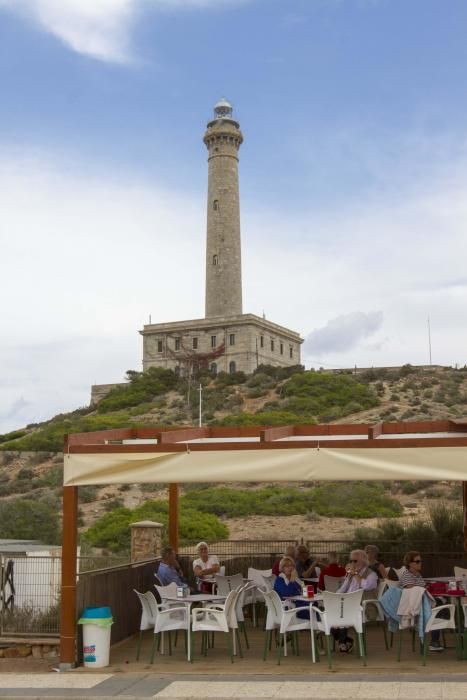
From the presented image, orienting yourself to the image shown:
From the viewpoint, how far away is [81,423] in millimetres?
58906

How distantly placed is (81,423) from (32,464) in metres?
9.65

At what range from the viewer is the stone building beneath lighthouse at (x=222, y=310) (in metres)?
66.5

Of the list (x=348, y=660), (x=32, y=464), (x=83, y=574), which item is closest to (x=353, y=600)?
(x=348, y=660)

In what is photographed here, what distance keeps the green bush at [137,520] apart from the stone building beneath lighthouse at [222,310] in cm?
3638

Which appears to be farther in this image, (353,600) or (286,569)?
(286,569)

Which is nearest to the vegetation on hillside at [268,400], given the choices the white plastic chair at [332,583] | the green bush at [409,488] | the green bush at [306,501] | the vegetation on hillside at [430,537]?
the green bush at [409,488]

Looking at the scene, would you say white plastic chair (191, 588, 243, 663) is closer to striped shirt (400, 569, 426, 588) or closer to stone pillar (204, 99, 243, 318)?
striped shirt (400, 569, 426, 588)

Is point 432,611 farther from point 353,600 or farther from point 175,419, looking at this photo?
point 175,419

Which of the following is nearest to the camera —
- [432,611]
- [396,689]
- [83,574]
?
[396,689]

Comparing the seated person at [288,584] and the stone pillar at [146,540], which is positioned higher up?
the stone pillar at [146,540]

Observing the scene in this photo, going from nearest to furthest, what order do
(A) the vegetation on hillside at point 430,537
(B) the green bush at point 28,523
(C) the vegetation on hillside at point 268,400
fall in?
(A) the vegetation on hillside at point 430,537 < (B) the green bush at point 28,523 < (C) the vegetation on hillside at point 268,400

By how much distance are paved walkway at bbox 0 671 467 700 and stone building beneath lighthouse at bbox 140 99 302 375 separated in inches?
2261

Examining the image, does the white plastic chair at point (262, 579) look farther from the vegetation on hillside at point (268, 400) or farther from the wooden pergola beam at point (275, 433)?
the vegetation on hillside at point (268, 400)

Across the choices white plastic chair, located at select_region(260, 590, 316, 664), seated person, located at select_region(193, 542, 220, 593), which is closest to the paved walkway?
white plastic chair, located at select_region(260, 590, 316, 664)
